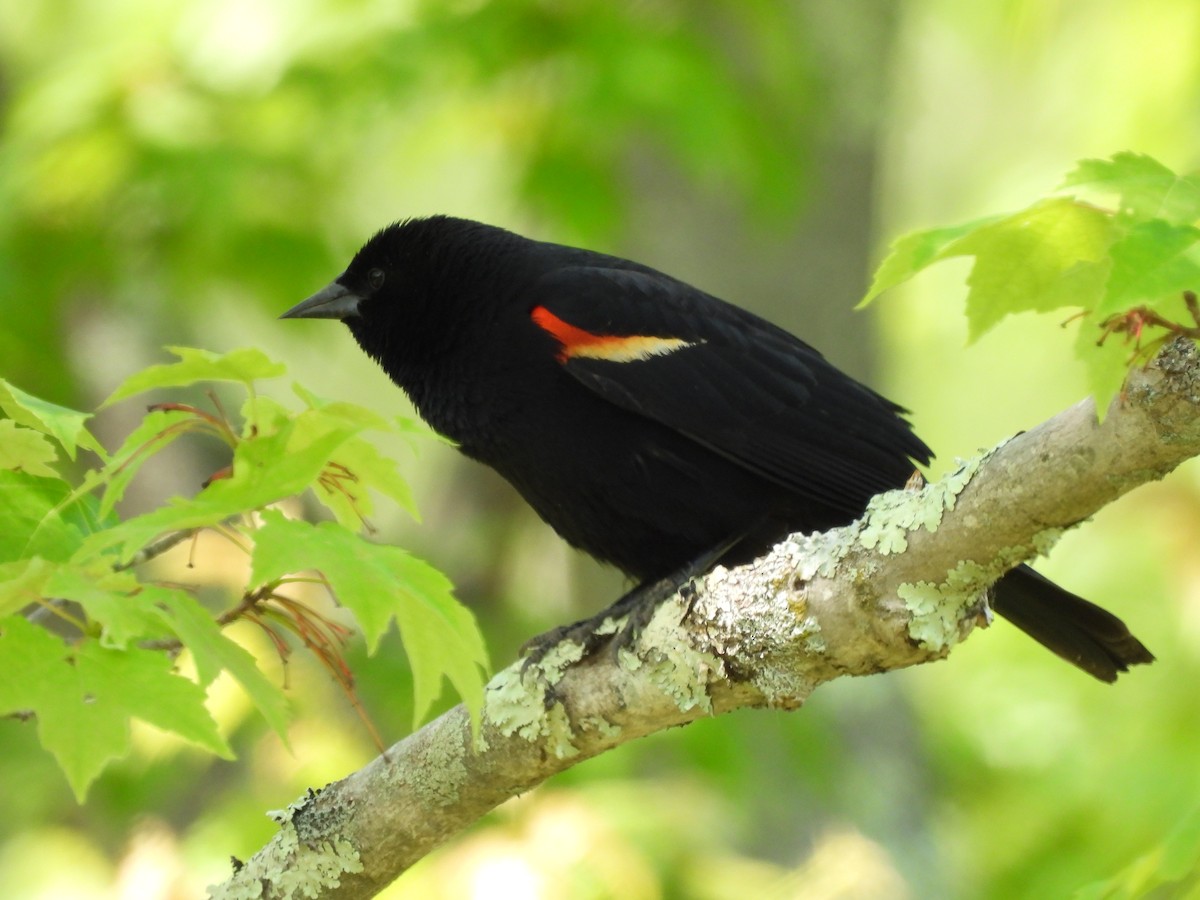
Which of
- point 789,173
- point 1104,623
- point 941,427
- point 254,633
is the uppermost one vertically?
point 941,427

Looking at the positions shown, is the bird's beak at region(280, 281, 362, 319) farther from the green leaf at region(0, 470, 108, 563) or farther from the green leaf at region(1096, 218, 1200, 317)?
the green leaf at region(1096, 218, 1200, 317)

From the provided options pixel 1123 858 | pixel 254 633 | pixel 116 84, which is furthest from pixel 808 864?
pixel 116 84

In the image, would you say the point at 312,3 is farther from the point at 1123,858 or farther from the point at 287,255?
the point at 1123,858

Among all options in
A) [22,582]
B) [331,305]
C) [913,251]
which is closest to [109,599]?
[22,582]

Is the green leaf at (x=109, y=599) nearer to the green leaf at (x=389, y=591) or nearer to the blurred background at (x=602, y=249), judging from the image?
the green leaf at (x=389, y=591)

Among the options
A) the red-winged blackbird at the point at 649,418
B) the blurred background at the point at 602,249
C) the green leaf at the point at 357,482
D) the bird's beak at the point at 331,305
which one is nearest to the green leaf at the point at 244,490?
the green leaf at the point at 357,482

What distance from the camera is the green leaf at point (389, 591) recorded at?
1.55m

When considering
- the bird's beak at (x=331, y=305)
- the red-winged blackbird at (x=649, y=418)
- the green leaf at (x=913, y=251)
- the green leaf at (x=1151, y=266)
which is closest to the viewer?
the green leaf at (x=1151, y=266)

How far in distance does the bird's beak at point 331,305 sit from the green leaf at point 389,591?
2.14 meters

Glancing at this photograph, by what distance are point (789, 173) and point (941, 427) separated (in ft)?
20.0

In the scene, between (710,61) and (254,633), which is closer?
(710,61)

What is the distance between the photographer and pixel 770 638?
2.18 meters

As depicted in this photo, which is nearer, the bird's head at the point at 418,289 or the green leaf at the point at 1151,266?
the green leaf at the point at 1151,266

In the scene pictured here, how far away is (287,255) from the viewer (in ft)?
18.0
